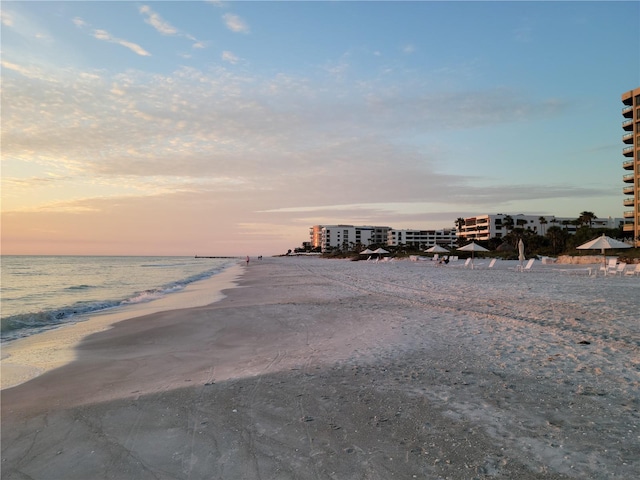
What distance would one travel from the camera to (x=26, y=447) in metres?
→ 3.85

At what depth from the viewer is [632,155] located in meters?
59.8

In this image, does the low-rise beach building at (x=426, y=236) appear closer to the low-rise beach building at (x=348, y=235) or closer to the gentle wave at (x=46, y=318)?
the low-rise beach building at (x=348, y=235)

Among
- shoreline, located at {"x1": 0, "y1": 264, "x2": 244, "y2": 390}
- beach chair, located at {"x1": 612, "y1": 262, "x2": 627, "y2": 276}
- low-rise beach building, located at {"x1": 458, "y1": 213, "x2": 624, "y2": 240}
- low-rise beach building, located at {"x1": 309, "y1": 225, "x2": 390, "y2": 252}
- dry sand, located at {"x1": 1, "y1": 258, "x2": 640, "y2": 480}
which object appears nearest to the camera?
dry sand, located at {"x1": 1, "y1": 258, "x2": 640, "y2": 480}

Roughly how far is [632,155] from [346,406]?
73091mm

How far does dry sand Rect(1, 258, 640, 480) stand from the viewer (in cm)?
318

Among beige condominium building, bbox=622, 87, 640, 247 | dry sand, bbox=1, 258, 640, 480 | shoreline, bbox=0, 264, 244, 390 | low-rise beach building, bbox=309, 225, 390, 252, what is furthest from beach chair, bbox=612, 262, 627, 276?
low-rise beach building, bbox=309, 225, 390, 252

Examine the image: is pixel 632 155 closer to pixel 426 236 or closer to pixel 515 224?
pixel 515 224

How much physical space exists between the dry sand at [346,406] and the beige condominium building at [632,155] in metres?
62.2

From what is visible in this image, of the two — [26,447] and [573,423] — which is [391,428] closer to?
[573,423]

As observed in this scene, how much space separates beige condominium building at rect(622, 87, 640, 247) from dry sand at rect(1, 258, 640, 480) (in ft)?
→ 204

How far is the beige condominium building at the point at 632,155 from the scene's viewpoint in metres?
57.4

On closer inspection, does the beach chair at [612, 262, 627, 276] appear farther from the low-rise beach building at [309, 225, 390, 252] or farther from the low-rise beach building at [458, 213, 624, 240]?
the low-rise beach building at [309, 225, 390, 252]

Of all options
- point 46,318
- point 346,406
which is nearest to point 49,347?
point 46,318

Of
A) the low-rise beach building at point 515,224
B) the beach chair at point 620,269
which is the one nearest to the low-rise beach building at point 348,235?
the low-rise beach building at point 515,224
